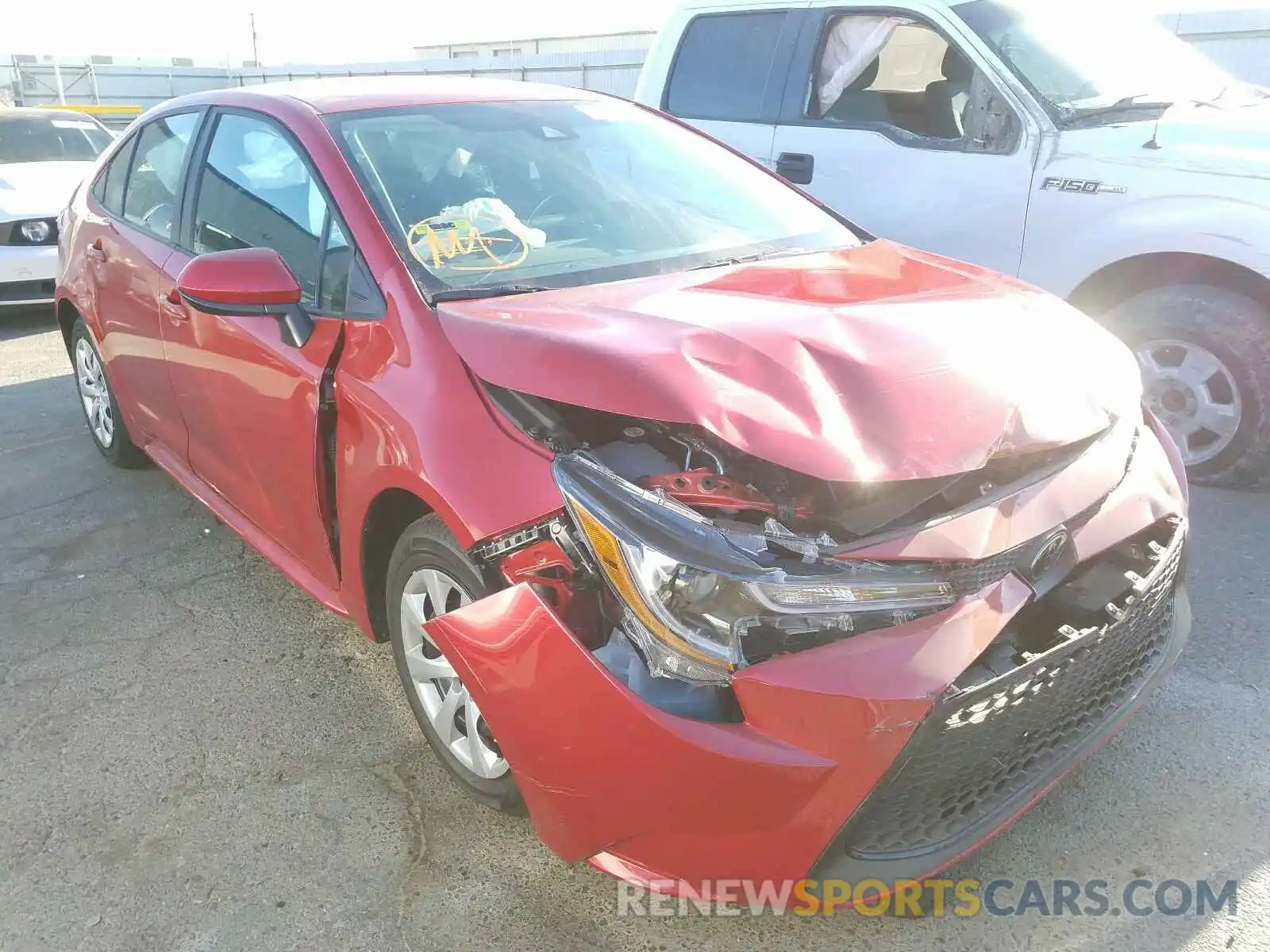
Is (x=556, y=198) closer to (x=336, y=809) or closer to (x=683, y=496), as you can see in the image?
(x=683, y=496)

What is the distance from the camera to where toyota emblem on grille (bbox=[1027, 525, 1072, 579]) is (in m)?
1.86

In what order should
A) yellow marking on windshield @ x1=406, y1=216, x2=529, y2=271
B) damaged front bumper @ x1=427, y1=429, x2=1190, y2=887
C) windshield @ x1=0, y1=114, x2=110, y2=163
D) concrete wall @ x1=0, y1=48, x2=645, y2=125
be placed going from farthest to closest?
concrete wall @ x1=0, y1=48, x2=645, y2=125 < windshield @ x1=0, y1=114, x2=110, y2=163 < yellow marking on windshield @ x1=406, y1=216, x2=529, y2=271 < damaged front bumper @ x1=427, y1=429, x2=1190, y2=887

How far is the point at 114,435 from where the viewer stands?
14.5 ft

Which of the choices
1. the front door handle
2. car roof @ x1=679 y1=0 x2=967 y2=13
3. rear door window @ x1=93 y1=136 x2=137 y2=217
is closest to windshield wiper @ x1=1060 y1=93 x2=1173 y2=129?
the front door handle

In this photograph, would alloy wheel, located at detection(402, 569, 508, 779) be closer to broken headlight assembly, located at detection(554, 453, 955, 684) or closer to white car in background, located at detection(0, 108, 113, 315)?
broken headlight assembly, located at detection(554, 453, 955, 684)

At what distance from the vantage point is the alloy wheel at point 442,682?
2229 millimetres

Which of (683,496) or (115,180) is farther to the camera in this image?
(115,180)

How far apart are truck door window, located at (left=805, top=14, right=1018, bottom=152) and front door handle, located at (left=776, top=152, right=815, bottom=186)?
28 centimetres

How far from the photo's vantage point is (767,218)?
A: 121 inches

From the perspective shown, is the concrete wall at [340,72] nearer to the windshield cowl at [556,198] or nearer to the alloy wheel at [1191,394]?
the alloy wheel at [1191,394]

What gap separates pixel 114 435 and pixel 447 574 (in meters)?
2.98

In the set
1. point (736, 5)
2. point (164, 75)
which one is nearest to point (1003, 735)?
point (736, 5)

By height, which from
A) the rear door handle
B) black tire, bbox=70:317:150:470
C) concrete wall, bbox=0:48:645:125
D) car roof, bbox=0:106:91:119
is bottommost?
concrete wall, bbox=0:48:645:125

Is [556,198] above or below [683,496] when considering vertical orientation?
above
